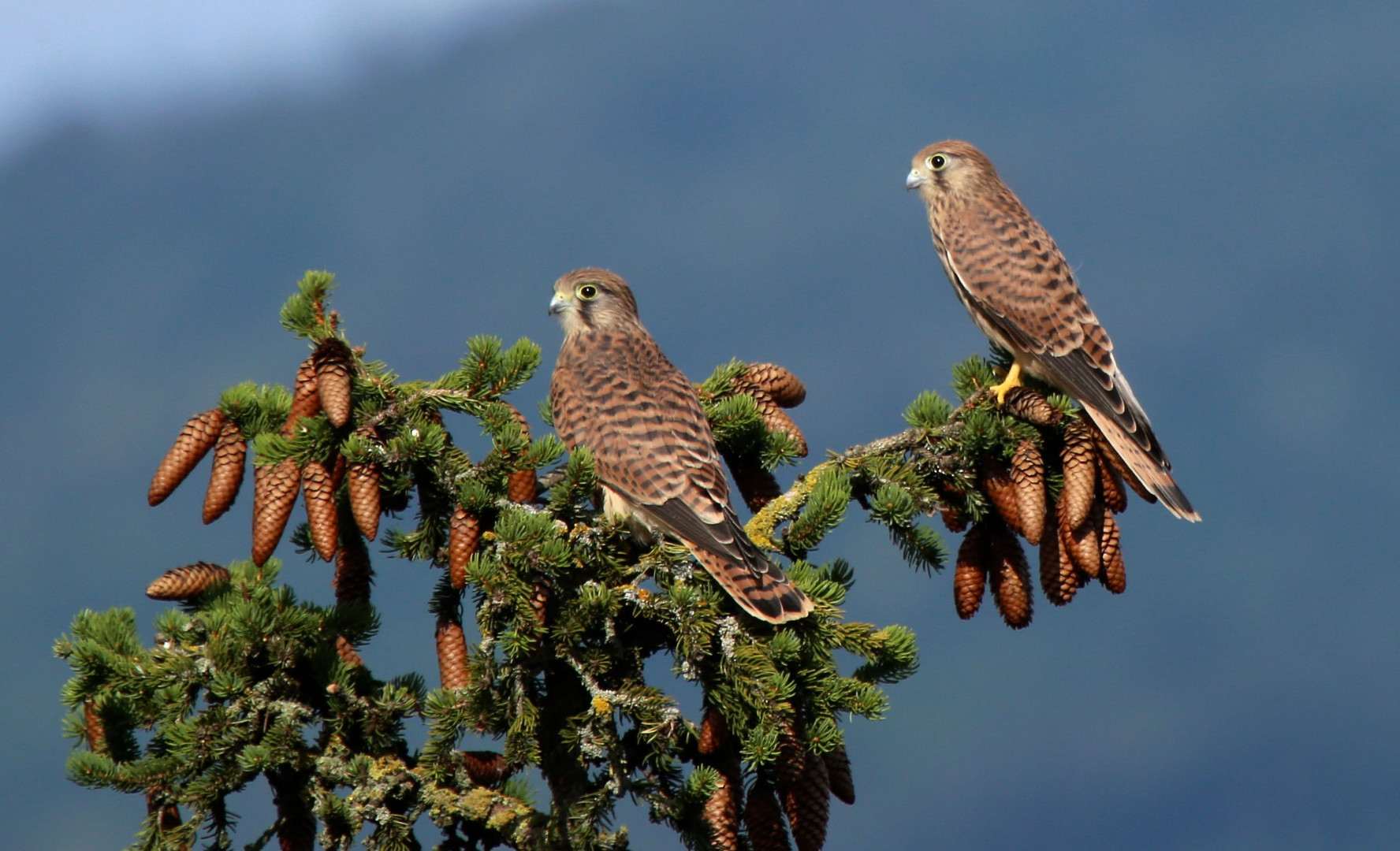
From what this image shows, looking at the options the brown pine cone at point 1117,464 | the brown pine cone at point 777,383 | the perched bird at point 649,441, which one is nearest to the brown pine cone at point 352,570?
the perched bird at point 649,441

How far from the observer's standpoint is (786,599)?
10.3 feet

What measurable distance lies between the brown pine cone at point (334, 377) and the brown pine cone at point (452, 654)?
2.01 ft

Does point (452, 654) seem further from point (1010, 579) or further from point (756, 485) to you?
point (1010, 579)

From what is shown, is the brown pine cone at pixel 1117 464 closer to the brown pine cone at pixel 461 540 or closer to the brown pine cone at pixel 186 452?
the brown pine cone at pixel 461 540

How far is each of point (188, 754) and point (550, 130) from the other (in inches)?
5055

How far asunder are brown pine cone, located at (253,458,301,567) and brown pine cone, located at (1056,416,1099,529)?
208 centimetres

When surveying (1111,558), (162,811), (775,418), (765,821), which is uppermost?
(775,418)

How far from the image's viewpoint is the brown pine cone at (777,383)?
4125mm

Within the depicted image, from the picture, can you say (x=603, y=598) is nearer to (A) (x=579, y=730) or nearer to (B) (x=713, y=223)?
(A) (x=579, y=730)

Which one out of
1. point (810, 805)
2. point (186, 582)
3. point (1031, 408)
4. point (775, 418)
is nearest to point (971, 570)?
point (1031, 408)

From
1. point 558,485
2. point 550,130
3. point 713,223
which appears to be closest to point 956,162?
point 558,485

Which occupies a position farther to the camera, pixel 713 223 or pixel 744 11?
pixel 744 11

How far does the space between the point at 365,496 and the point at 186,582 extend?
53cm

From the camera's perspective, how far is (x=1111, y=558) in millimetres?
3602
